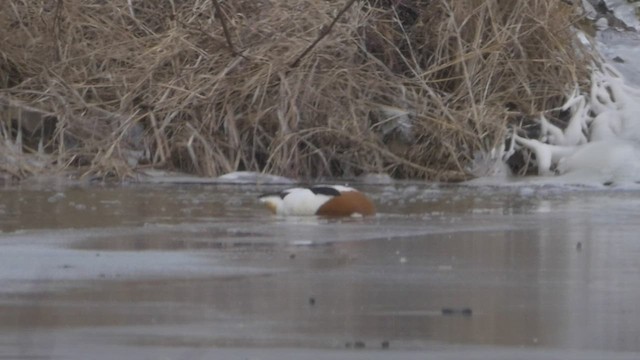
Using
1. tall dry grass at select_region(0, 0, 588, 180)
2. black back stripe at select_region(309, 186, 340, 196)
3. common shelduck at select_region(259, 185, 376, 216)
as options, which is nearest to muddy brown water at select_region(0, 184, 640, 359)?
common shelduck at select_region(259, 185, 376, 216)

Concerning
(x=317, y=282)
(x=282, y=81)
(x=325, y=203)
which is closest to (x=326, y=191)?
(x=325, y=203)

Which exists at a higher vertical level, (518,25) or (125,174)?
(518,25)

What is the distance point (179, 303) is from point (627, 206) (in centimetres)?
545

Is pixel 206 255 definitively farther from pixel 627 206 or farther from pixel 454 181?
pixel 454 181

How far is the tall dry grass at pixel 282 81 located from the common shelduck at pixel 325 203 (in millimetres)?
3435

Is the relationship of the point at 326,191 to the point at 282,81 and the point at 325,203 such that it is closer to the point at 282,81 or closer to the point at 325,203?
the point at 325,203

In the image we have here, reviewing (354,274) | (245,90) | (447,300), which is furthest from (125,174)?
(447,300)

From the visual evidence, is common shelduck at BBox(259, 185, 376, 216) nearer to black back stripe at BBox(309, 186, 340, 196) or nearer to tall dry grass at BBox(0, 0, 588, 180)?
black back stripe at BBox(309, 186, 340, 196)

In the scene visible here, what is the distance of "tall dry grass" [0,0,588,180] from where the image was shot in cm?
1368

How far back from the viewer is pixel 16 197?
1111 cm

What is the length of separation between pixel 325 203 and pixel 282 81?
4183 millimetres

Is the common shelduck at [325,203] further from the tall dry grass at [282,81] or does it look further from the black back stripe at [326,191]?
the tall dry grass at [282,81]

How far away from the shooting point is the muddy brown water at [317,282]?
17.0 ft

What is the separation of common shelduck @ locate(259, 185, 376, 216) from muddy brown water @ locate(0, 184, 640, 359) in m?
0.15
